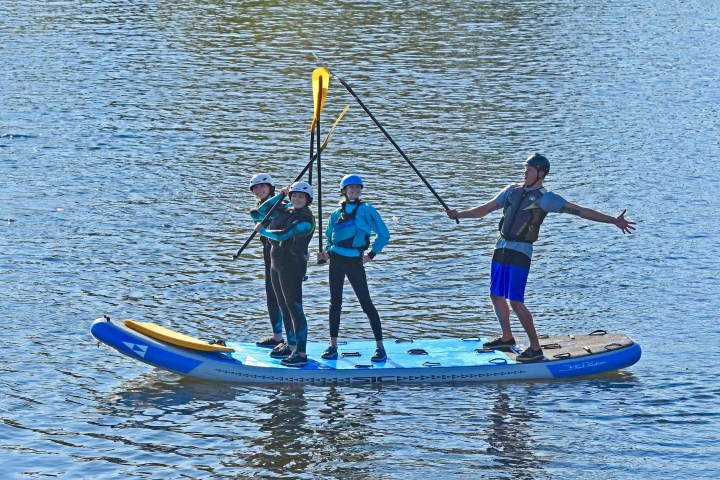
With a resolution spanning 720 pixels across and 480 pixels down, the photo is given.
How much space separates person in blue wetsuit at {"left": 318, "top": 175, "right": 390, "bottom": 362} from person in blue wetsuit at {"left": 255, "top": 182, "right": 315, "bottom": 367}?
0.98 ft

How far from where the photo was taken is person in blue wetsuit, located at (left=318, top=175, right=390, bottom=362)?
15.2m

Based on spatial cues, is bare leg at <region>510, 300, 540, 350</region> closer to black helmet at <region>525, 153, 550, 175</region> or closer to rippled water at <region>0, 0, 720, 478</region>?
rippled water at <region>0, 0, 720, 478</region>

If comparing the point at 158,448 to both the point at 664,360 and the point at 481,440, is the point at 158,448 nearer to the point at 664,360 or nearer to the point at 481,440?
the point at 481,440

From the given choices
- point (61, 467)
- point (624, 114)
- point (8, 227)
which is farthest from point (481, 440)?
point (624, 114)

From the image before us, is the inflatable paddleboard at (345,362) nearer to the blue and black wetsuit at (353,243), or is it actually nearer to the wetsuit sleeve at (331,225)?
the blue and black wetsuit at (353,243)

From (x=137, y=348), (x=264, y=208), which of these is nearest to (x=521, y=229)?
(x=264, y=208)

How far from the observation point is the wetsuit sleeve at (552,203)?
A: 15250 mm

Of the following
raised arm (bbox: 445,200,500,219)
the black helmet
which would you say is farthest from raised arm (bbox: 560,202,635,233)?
raised arm (bbox: 445,200,500,219)

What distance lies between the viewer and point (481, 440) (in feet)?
46.5

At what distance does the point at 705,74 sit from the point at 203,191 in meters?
18.9

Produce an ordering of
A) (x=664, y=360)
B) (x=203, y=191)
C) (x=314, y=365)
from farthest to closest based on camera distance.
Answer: (x=203, y=191) → (x=664, y=360) → (x=314, y=365)

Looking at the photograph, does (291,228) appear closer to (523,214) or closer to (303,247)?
(303,247)

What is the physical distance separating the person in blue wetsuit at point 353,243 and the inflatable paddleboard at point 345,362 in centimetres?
35

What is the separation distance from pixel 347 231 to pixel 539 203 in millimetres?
2356
